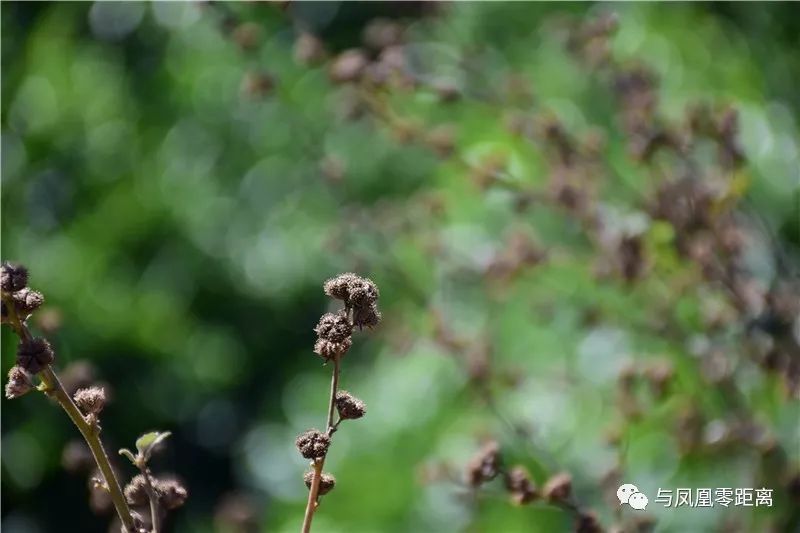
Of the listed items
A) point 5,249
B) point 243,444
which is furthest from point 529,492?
point 5,249

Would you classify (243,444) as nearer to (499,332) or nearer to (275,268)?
(275,268)

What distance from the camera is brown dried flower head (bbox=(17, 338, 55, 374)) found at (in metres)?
0.40

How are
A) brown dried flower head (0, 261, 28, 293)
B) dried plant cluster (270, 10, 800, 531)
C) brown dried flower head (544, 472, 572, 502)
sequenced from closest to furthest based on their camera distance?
brown dried flower head (0, 261, 28, 293), brown dried flower head (544, 472, 572, 502), dried plant cluster (270, 10, 800, 531)

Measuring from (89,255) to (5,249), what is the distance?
174mm

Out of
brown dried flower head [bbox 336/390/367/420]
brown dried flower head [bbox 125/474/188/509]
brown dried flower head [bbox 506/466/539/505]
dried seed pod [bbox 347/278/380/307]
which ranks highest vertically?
dried seed pod [bbox 347/278/380/307]

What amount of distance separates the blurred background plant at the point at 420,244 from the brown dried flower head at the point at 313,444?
0.65 feet

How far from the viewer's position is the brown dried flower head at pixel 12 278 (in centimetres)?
39

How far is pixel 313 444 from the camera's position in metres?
0.42

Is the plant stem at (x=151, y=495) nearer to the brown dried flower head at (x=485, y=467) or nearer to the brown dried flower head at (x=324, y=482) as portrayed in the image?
the brown dried flower head at (x=324, y=482)

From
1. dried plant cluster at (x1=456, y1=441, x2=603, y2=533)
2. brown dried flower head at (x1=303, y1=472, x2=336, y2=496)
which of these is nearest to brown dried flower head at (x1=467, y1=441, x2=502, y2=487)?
dried plant cluster at (x1=456, y1=441, x2=603, y2=533)

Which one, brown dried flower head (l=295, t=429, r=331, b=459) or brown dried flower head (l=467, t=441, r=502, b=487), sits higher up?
brown dried flower head (l=295, t=429, r=331, b=459)

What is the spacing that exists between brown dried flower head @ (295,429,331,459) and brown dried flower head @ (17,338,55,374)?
97mm

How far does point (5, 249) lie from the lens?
2.04 metres

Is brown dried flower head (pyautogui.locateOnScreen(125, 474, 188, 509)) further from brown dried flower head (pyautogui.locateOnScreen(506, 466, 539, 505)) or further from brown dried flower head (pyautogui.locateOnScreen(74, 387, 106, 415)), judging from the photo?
brown dried flower head (pyautogui.locateOnScreen(506, 466, 539, 505))
